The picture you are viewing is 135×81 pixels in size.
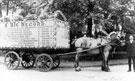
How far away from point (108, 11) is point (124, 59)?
11.5ft

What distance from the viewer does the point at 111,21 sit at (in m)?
15.3

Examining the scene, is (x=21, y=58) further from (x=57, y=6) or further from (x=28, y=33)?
(x=57, y=6)

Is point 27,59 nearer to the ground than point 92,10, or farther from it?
nearer to the ground

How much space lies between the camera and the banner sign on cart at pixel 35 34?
11555 millimetres

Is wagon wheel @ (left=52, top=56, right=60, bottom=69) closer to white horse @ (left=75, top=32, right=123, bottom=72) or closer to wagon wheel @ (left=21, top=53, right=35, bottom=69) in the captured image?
wagon wheel @ (left=21, top=53, right=35, bottom=69)

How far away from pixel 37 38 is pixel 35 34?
0.67ft

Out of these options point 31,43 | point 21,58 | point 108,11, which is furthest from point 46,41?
point 108,11

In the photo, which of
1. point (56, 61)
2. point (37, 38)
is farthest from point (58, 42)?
point (56, 61)

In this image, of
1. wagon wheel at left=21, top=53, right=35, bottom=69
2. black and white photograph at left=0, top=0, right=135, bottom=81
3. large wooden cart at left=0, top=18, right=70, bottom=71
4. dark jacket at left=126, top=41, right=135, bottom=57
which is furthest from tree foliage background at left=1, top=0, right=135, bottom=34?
dark jacket at left=126, top=41, right=135, bottom=57

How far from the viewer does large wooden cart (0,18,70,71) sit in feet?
37.9

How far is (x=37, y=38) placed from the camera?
11.7 metres

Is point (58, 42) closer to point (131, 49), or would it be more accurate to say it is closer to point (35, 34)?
point (35, 34)

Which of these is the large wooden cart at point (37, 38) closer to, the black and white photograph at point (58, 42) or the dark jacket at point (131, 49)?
the black and white photograph at point (58, 42)

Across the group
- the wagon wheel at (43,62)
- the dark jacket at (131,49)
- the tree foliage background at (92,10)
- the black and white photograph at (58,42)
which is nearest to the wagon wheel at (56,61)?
the black and white photograph at (58,42)
